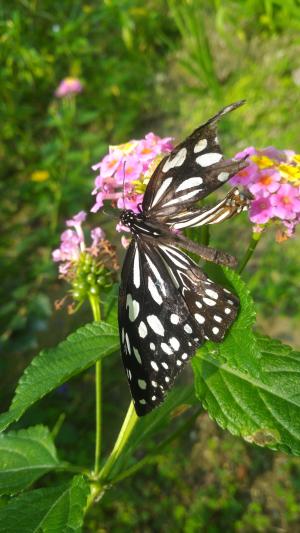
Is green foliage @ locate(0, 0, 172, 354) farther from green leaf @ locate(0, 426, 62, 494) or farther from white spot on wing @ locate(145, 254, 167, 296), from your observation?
white spot on wing @ locate(145, 254, 167, 296)

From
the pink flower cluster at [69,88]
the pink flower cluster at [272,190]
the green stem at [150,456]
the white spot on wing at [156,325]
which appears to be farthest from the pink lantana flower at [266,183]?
the pink flower cluster at [69,88]

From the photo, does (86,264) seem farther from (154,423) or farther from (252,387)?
(252,387)

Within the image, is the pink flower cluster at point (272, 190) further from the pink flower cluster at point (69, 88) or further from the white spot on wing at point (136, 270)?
the pink flower cluster at point (69, 88)

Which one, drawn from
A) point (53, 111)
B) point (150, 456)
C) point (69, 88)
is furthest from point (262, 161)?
point (69, 88)

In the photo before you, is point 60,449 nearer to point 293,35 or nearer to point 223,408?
point 223,408

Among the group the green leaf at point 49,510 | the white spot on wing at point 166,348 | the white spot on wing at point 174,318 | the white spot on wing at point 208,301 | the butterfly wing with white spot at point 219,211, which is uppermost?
the butterfly wing with white spot at point 219,211

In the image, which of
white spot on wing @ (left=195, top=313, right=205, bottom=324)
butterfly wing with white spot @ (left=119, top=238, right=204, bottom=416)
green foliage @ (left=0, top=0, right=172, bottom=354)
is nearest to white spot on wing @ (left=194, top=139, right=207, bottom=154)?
butterfly wing with white spot @ (left=119, top=238, right=204, bottom=416)
